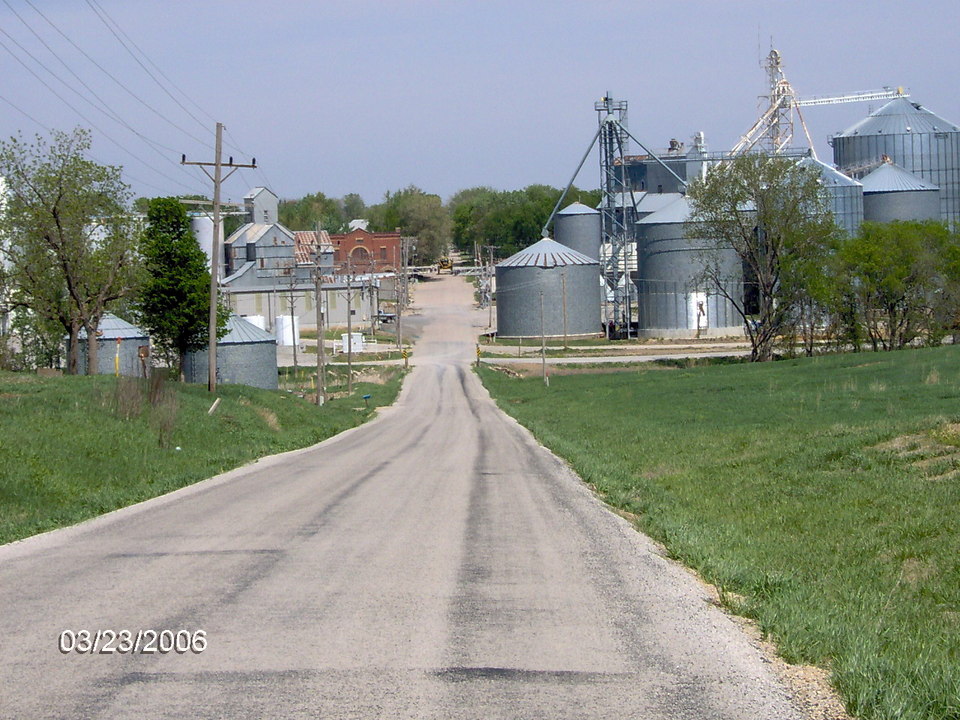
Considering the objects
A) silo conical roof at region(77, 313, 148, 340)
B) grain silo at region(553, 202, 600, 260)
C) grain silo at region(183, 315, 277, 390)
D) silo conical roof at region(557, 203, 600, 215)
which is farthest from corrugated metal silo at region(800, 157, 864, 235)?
silo conical roof at region(77, 313, 148, 340)

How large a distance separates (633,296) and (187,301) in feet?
205

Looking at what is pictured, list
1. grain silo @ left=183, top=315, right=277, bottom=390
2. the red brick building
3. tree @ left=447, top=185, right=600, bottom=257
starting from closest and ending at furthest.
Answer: grain silo @ left=183, top=315, right=277, bottom=390, the red brick building, tree @ left=447, top=185, right=600, bottom=257

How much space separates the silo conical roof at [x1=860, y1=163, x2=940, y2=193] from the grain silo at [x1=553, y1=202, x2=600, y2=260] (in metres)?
33.9

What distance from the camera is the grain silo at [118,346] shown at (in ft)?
182

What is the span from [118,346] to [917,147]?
268 feet

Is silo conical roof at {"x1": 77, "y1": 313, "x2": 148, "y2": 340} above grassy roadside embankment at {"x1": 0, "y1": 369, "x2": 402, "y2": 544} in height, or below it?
above

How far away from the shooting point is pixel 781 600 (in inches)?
368

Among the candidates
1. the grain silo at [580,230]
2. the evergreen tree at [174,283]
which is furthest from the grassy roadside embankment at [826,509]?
the grain silo at [580,230]

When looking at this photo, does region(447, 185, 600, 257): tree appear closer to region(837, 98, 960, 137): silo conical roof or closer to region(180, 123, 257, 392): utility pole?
region(837, 98, 960, 137): silo conical roof

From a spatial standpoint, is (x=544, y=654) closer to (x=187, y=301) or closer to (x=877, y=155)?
(x=187, y=301)

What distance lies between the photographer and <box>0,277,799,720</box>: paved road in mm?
6422

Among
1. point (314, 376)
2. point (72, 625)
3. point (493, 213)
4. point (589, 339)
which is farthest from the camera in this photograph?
point (493, 213)

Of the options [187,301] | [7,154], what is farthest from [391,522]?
[187,301]
